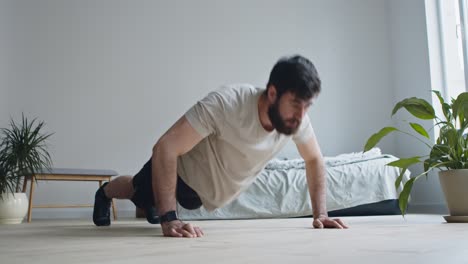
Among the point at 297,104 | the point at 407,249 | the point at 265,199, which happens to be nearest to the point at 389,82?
the point at 265,199

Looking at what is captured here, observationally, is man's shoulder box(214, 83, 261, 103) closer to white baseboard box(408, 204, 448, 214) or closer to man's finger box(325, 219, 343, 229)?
man's finger box(325, 219, 343, 229)

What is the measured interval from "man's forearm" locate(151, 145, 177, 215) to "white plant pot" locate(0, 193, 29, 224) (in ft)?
6.59

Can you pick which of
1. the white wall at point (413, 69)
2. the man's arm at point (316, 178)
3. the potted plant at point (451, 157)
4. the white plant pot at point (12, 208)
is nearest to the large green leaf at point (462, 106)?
the potted plant at point (451, 157)

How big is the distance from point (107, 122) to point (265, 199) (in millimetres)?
1789

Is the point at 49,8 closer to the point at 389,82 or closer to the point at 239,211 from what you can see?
the point at 239,211

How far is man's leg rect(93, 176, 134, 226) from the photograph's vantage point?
2279 millimetres

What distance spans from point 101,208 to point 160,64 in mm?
2571

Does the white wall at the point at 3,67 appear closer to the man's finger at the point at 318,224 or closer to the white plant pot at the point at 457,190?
the man's finger at the point at 318,224

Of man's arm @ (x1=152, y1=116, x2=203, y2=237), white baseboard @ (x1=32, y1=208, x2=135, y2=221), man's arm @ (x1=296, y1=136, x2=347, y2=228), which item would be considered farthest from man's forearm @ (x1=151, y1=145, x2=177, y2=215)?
white baseboard @ (x1=32, y1=208, x2=135, y2=221)

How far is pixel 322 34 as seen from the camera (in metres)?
5.07

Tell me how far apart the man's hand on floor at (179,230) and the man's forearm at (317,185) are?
0.62 m

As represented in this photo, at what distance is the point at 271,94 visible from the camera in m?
1.68

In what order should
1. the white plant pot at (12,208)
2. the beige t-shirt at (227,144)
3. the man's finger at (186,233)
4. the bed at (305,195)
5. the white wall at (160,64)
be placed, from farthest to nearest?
1. the white wall at (160,64)
2. the bed at (305,195)
3. the white plant pot at (12,208)
4. the beige t-shirt at (227,144)
5. the man's finger at (186,233)

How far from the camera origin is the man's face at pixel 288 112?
163 cm
